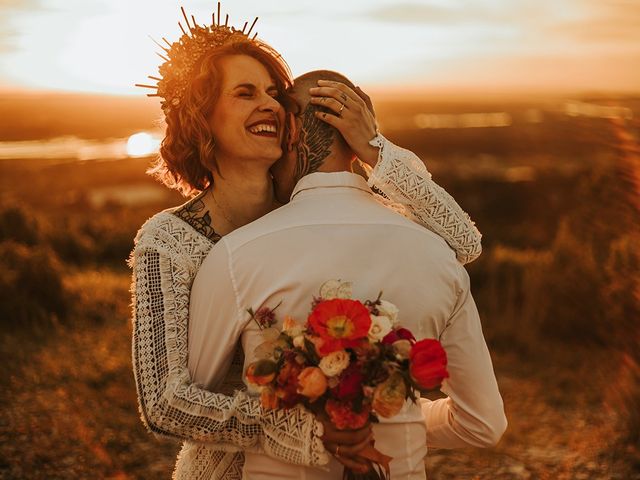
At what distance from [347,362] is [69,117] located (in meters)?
32.2

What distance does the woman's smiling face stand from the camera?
3113 millimetres

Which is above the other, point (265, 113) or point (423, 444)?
point (265, 113)

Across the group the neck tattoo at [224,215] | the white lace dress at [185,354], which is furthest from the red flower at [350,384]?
the neck tattoo at [224,215]

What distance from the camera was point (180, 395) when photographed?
8.30ft

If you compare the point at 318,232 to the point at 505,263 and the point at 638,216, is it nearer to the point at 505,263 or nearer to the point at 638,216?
the point at 638,216

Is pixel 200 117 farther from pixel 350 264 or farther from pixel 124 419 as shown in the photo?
pixel 124 419

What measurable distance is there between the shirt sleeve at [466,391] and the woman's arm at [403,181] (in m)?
0.21

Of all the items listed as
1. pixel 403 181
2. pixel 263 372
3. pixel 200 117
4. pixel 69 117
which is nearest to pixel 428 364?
pixel 263 372

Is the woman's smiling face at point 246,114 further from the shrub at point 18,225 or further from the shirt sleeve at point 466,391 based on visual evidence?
the shrub at point 18,225

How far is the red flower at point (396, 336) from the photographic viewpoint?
2166 mm

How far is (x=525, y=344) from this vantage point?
10.1 meters

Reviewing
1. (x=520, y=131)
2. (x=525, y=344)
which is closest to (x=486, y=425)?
(x=525, y=344)

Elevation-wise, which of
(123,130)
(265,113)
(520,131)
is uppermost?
(265,113)

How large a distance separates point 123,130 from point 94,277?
24.4m
